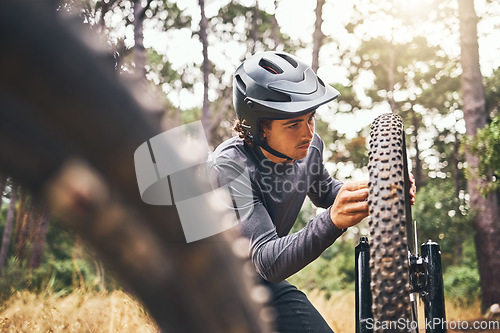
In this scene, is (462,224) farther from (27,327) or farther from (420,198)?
(27,327)

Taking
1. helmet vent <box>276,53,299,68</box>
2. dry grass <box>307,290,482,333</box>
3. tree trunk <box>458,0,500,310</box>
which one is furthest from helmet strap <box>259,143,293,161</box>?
tree trunk <box>458,0,500,310</box>

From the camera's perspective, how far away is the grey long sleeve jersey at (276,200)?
6.12ft

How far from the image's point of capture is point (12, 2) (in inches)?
17.6

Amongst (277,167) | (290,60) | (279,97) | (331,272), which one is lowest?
(331,272)

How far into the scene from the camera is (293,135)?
2328 mm

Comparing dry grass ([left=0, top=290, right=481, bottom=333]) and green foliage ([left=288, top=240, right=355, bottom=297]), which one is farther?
green foliage ([left=288, top=240, right=355, bottom=297])

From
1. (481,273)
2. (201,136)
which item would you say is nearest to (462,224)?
(481,273)

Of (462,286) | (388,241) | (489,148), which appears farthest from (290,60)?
(462,286)

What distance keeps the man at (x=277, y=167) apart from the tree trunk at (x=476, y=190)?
8847 mm

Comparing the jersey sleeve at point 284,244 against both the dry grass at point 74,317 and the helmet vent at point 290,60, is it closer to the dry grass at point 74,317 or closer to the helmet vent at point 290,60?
the helmet vent at point 290,60

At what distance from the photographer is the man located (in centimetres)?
197

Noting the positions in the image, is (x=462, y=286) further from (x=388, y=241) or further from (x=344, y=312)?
(x=388, y=241)

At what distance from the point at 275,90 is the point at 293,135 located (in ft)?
0.79

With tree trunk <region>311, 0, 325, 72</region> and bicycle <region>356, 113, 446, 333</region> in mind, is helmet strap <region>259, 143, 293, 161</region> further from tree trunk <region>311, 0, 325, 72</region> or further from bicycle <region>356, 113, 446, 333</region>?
tree trunk <region>311, 0, 325, 72</region>
